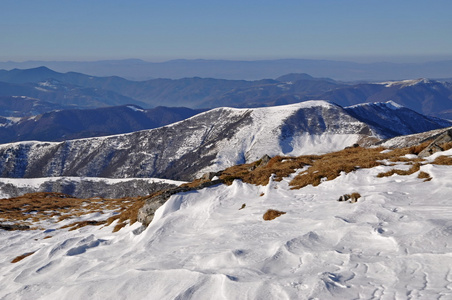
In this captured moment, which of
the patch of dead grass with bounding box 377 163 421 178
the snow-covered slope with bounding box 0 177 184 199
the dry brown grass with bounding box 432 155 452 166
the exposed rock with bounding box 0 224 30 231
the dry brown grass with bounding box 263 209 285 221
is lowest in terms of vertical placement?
the snow-covered slope with bounding box 0 177 184 199

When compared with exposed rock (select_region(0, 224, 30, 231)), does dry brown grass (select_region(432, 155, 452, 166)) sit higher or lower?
higher

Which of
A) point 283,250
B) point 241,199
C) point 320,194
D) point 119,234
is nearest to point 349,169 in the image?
point 320,194

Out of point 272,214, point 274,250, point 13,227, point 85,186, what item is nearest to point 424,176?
point 272,214

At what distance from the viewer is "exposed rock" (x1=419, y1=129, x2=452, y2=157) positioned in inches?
1009

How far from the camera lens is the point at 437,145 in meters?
25.9

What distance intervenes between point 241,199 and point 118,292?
1207 centimetres

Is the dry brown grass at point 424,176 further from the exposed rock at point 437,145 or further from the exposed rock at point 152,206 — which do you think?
the exposed rock at point 152,206

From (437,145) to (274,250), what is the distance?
56.3 feet

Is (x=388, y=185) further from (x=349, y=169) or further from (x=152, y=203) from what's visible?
(x=152, y=203)

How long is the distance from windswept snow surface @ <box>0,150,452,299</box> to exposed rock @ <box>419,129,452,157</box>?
154 centimetres

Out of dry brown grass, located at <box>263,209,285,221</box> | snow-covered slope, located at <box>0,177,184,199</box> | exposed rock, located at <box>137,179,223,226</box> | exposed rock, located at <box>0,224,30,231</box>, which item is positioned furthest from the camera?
snow-covered slope, located at <box>0,177,184,199</box>

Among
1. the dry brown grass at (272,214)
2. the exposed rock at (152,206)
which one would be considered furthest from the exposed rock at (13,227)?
the dry brown grass at (272,214)

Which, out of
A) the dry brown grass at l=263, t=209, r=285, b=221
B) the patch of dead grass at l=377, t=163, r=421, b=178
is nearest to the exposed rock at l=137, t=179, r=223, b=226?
the dry brown grass at l=263, t=209, r=285, b=221

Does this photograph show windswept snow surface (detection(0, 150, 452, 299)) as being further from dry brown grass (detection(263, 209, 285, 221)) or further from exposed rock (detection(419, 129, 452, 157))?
exposed rock (detection(419, 129, 452, 157))
